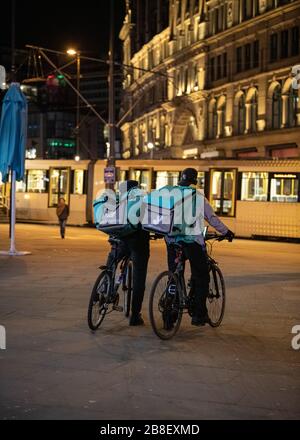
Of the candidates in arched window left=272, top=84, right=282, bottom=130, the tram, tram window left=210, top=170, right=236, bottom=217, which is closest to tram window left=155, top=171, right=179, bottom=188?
the tram

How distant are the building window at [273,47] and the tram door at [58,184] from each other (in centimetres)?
2066

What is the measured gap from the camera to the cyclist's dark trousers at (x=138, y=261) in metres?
9.12

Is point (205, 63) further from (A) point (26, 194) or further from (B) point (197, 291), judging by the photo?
(B) point (197, 291)

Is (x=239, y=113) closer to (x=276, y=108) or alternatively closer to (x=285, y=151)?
(x=276, y=108)

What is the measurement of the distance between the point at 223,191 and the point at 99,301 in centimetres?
2155

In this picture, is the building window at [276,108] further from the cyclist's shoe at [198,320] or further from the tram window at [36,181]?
the cyclist's shoe at [198,320]

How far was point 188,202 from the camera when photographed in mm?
8883

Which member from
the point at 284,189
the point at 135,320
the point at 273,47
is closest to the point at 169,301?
the point at 135,320

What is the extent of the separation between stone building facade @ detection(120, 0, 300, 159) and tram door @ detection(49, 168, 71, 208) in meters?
6.59

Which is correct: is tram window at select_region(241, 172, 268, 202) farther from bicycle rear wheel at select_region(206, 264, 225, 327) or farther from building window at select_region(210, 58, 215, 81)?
building window at select_region(210, 58, 215, 81)

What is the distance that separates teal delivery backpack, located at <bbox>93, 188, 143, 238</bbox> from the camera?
9.10 meters

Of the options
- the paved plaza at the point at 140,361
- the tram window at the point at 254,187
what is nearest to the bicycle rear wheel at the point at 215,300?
the paved plaza at the point at 140,361

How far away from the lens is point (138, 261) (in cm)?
916

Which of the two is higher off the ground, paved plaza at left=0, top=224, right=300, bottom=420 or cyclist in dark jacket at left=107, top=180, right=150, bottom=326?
cyclist in dark jacket at left=107, top=180, right=150, bottom=326
